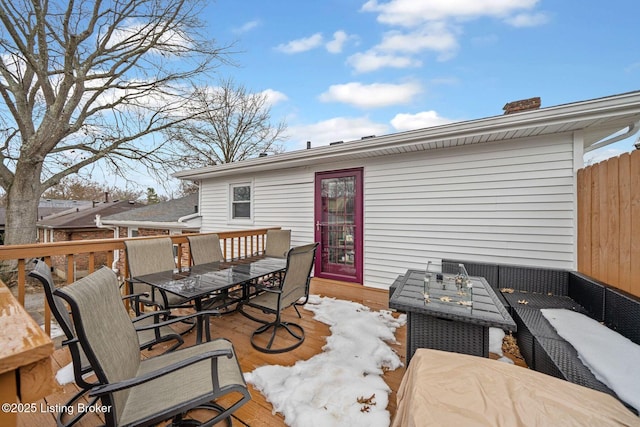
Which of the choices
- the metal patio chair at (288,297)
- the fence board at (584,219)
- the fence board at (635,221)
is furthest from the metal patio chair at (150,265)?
the fence board at (584,219)

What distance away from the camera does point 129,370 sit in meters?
1.43

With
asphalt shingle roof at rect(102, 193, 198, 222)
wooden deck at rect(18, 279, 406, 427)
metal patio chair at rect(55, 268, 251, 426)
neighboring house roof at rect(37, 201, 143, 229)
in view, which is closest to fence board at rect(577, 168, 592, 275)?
wooden deck at rect(18, 279, 406, 427)

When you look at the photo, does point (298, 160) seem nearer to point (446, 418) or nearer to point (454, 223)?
point (454, 223)

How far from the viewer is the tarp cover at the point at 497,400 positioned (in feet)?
3.61

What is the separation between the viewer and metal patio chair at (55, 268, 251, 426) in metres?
1.13

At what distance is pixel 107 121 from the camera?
882 cm

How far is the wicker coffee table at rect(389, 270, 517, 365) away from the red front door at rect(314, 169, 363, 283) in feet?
8.82

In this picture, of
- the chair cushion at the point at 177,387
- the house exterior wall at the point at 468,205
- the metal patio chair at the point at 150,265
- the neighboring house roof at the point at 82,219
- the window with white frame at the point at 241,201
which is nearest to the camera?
the chair cushion at the point at 177,387

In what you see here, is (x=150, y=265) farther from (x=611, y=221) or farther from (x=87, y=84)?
(x=87, y=84)

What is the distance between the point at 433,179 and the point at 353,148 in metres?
1.38

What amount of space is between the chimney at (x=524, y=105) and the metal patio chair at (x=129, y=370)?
192 inches

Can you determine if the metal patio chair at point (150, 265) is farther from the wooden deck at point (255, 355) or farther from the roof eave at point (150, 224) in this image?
the roof eave at point (150, 224)

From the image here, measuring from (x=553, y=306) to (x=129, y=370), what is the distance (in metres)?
3.57

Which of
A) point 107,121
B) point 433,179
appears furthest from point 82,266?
point 433,179
